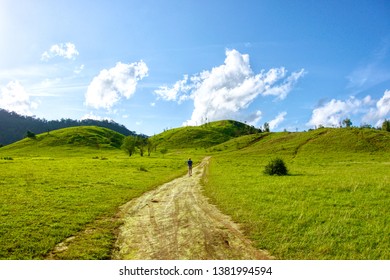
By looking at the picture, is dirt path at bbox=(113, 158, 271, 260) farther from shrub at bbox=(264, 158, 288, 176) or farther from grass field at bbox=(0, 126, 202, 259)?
shrub at bbox=(264, 158, 288, 176)

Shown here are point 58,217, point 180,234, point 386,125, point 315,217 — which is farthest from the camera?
point 386,125

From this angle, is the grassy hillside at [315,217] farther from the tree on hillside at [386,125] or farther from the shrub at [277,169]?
the tree on hillside at [386,125]

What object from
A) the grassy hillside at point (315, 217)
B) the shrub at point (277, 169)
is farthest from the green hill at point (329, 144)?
the grassy hillside at point (315, 217)

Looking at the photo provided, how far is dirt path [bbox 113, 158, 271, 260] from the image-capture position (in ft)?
44.6

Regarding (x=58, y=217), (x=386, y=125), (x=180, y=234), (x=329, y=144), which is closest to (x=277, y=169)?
(x=180, y=234)

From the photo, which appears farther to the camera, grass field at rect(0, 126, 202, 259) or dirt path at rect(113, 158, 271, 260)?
grass field at rect(0, 126, 202, 259)

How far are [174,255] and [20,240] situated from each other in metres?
8.29

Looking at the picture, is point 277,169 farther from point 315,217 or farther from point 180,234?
point 180,234

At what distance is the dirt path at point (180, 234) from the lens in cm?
1360

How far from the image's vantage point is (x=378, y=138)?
13500 cm

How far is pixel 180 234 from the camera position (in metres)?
16.2

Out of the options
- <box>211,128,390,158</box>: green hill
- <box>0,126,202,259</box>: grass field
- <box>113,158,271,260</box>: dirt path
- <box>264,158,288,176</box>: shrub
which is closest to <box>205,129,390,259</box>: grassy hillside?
<box>113,158,271,260</box>: dirt path
